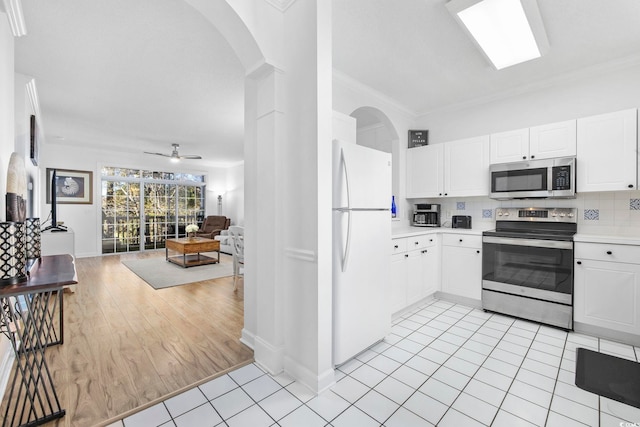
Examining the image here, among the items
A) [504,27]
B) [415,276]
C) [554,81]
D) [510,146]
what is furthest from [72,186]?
[554,81]

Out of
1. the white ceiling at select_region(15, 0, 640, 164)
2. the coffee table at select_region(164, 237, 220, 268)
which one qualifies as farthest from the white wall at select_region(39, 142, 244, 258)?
the white ceiling at select_region(15, 0, 640, 164)

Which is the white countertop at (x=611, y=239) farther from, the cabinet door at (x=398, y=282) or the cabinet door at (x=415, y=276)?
the cabinet door at (x=398, y=282)

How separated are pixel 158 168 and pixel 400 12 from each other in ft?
24.5

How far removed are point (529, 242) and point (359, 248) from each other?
1903mm

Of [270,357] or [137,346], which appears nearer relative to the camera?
[270,357]

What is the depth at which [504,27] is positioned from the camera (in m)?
2.21

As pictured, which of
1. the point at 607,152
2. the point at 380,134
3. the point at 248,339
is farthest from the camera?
the point at 380,134

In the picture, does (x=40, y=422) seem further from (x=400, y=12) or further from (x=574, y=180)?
(x=574, y=180)

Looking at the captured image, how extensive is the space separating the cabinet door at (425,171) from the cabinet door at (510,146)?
0.62 meters

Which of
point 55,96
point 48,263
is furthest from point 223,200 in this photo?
point 48,263

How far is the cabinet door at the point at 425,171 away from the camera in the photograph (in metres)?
3.76

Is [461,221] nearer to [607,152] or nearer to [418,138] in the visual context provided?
[418,138]

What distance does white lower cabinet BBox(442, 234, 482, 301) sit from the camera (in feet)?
10.4

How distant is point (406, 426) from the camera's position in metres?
1.50
